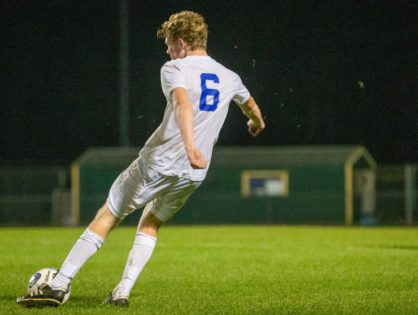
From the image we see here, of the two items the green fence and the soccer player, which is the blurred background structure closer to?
the green fence

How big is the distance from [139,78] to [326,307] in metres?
40.5

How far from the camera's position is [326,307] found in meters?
6.99

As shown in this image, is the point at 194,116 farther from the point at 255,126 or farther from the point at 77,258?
the point at 77,258

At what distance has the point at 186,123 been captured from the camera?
21.1 ft

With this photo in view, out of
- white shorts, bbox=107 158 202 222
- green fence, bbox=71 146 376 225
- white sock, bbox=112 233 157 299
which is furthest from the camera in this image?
green fence, bbox=71 146 376 225

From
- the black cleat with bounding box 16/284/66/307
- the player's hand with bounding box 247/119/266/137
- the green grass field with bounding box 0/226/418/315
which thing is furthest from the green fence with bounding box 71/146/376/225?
the black cleat with bounding box 16/284/66/307

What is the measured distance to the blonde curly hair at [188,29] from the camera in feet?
21.8

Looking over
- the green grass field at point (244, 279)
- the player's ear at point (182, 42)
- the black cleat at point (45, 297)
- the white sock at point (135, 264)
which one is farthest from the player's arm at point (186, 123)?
the black cleat at point (45, 297)

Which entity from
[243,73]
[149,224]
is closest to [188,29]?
[149,224]

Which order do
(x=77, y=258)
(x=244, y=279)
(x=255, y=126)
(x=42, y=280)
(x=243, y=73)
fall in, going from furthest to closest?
(x=243, y=73) → (x=244, y=279) → (x=255, y=126) → (x=42, y=280) → (x=77, y=258)

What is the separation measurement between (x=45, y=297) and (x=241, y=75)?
3883 cm

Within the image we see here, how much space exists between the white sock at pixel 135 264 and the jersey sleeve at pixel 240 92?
1.23m

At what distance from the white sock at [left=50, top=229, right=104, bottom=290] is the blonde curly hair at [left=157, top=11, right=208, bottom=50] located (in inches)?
60.5

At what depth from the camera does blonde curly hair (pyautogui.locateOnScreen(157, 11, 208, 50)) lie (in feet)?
21.8
